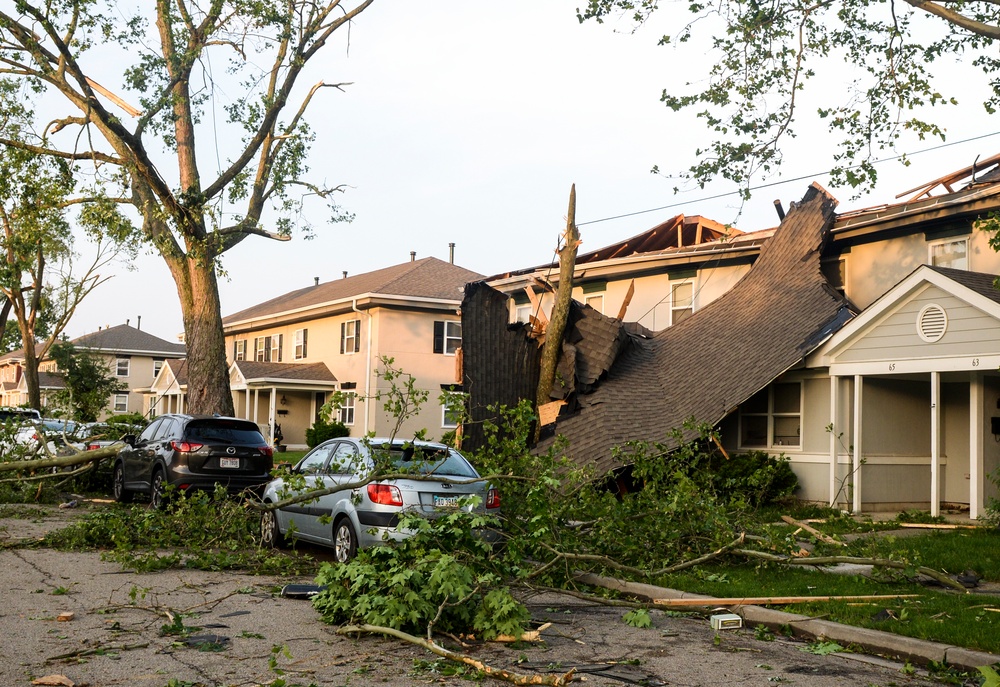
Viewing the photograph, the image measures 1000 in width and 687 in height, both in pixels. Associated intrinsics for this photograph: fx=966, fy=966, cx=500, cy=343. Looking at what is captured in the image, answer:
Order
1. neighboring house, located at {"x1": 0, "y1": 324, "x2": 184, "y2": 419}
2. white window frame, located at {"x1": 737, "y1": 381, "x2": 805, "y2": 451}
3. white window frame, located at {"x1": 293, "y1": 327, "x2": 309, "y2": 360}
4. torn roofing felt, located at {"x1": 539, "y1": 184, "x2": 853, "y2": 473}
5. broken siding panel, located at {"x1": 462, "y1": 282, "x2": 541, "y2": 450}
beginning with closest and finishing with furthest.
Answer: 1. torn roofing felt, located at {"x1": 539, "y1": 184, "x2": 853, "y2": 473}
2. white window frame, located at {"x1": 737, "y1": 381, "x2": 805, "y2": 451}
3. broken siding panel, located at {"x1": 462, "y1": 282, "x2": 541, "y2": 450}
4. white window frame, located at {"x1": 293, "y1": 327, "x2": 309, "y2": 360}
5. neighboring house, located at {"x1": 0, "y1": 324, "x2": 184, "y2": 419}

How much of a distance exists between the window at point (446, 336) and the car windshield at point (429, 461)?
25.2 metres

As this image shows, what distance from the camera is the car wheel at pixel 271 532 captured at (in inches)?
464

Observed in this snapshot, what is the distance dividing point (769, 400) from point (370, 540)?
1201cm

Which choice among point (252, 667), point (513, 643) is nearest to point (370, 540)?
point (513, 643)

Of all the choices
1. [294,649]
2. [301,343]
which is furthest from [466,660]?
[301,343]

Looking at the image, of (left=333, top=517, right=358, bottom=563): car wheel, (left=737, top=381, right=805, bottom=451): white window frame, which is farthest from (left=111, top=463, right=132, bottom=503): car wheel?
(left=737, top=381, right=805, bottom=451): white window frame

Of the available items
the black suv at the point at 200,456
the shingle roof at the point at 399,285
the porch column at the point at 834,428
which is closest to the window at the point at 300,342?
the shingle roof at the point at 399,285

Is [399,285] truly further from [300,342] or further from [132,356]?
[132,356]

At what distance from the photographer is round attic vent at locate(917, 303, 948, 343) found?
1560cm

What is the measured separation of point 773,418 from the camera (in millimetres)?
19578

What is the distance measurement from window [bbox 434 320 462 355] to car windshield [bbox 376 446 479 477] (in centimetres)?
2520

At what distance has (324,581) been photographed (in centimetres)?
761

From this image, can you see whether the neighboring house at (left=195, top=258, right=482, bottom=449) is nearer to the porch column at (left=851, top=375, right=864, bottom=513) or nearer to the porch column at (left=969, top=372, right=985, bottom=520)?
the porch column at (left=851, top=375, right=864, bottom=513)

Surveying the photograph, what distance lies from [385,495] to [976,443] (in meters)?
10.0
